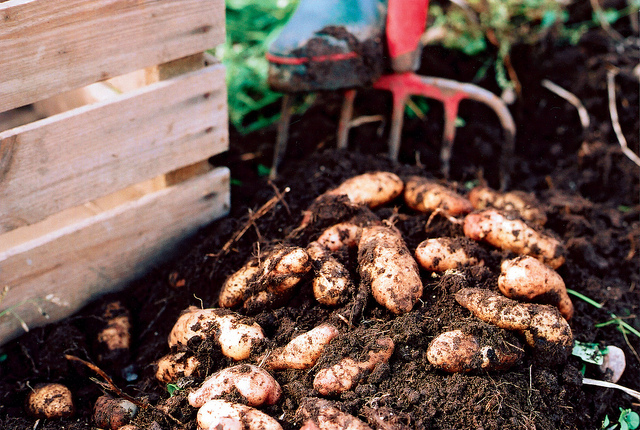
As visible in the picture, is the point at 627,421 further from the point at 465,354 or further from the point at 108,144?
the point at 108,144

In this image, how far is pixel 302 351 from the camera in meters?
1.67

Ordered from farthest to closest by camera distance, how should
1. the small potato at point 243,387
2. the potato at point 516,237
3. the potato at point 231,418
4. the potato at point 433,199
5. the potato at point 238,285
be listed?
the potato at point 433,199 < the potato at point 516,237 < the potato at point 238,285 < the small potato at point 243,387 < the potato at point 231,418

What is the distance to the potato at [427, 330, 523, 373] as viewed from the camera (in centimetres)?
162

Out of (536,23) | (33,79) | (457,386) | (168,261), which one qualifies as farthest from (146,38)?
(536,23)

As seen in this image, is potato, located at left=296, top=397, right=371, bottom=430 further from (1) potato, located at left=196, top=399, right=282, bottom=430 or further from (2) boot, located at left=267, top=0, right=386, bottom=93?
(2) boot, located at left=267, top=0, right=386, bottom=93

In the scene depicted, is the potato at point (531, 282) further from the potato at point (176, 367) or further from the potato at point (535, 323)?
the potato at point (176, 367)

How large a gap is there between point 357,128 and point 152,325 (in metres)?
1.45

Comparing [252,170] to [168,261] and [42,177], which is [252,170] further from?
[42,177]

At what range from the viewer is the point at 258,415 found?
4.89ft

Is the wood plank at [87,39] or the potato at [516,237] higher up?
the wood plank at [87,39]

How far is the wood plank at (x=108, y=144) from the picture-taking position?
5.65ft

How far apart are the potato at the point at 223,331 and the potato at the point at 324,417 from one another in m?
0.29

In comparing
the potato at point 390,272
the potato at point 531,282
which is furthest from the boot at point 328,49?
the potato at point 531,282

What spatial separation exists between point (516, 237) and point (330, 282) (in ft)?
2.35
